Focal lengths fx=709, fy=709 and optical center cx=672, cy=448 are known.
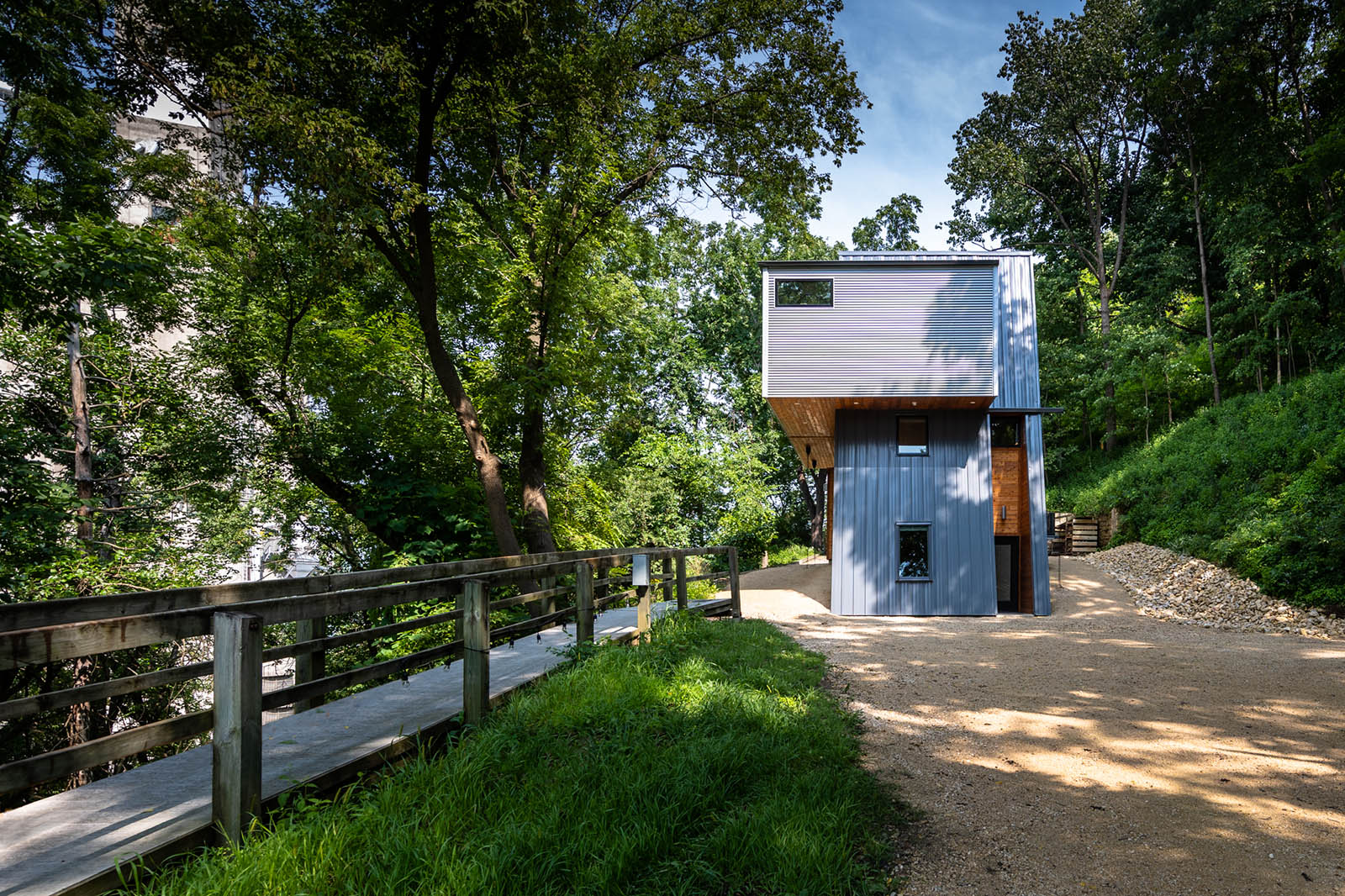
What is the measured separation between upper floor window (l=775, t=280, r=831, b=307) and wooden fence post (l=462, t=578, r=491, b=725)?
12.5 meters

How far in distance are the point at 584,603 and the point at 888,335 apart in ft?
36.8

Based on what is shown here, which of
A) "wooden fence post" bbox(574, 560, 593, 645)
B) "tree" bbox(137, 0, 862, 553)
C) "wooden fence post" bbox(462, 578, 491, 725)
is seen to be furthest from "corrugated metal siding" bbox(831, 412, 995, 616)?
"wooden fence post" bbox(462, 578, 491, 725)

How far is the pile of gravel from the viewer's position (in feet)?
38.4

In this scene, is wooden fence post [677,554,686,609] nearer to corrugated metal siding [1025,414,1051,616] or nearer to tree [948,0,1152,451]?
corrugated metal siding [1025,414,1051,616]

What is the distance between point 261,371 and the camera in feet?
41.3

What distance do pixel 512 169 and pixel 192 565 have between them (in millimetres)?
8609

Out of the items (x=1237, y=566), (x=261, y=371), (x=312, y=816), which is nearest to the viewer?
(x=312, y=816)

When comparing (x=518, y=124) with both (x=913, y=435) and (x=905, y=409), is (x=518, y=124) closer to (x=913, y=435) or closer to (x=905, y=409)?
(x=905, y=409)

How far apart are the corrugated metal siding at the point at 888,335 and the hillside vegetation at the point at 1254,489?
6128mm

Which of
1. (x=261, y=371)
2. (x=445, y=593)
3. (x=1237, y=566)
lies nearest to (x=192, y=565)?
(x=261, y=371)

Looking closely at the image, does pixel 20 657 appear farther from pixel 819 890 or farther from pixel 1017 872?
pixel 1017 872

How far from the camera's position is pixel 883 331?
599 inches

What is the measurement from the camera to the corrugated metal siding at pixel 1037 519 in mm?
15617

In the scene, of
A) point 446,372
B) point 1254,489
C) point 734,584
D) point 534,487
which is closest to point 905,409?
point 734,584
